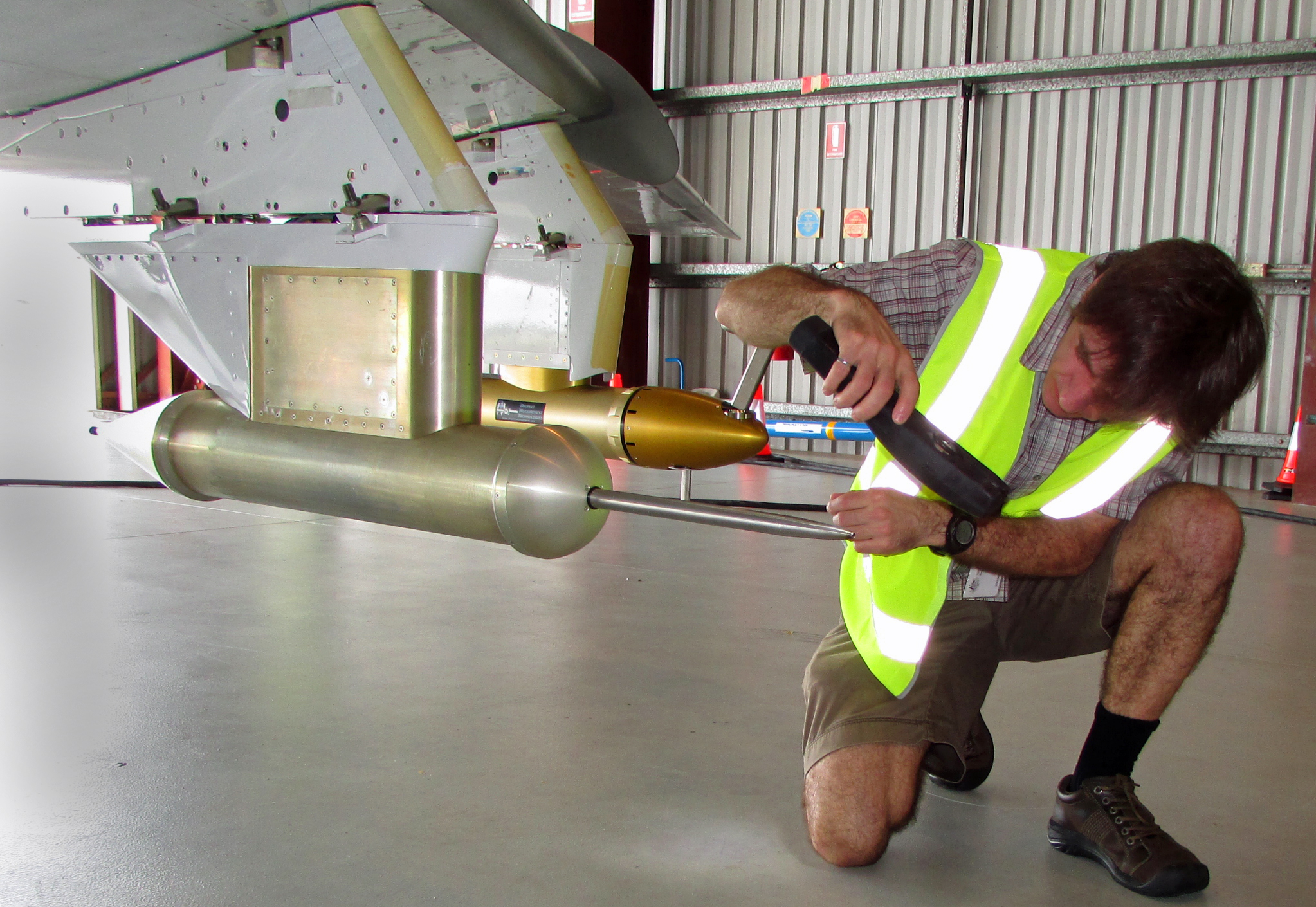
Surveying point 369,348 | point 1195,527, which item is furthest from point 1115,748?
point 369,348

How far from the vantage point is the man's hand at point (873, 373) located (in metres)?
1.51

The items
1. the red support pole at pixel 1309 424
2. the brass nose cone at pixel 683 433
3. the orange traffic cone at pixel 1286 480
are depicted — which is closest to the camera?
the brass nose cone at pixel 683 433

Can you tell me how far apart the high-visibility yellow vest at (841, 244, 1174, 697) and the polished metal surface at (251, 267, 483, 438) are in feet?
3.20

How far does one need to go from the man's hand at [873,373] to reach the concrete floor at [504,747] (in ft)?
2.58

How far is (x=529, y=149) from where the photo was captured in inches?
160

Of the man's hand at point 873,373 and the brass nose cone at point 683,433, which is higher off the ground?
the man's hand at point 873,373

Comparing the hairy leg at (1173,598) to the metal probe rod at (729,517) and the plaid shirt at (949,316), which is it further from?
the metal probe rod at (729,517)

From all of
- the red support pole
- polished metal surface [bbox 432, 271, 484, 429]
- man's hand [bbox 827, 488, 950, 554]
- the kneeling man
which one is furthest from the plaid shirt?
the red support pole

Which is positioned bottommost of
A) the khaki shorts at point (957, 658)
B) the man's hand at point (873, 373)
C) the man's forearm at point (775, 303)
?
the khaki shorts at point (957, 658)

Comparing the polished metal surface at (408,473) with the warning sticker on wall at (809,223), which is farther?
the warning sticker on wall at (809,223)

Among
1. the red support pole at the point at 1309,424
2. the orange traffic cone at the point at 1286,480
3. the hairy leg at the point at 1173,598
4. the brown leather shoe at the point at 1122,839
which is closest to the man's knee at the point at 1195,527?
the hairy leg at the point at 1173,598

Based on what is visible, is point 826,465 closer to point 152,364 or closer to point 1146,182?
point 1146,182

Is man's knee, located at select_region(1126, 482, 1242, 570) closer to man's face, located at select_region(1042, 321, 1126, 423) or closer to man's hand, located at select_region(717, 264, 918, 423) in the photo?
man's face, located at select_region(1042, 321, 1126, 423)

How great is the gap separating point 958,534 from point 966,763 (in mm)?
601
